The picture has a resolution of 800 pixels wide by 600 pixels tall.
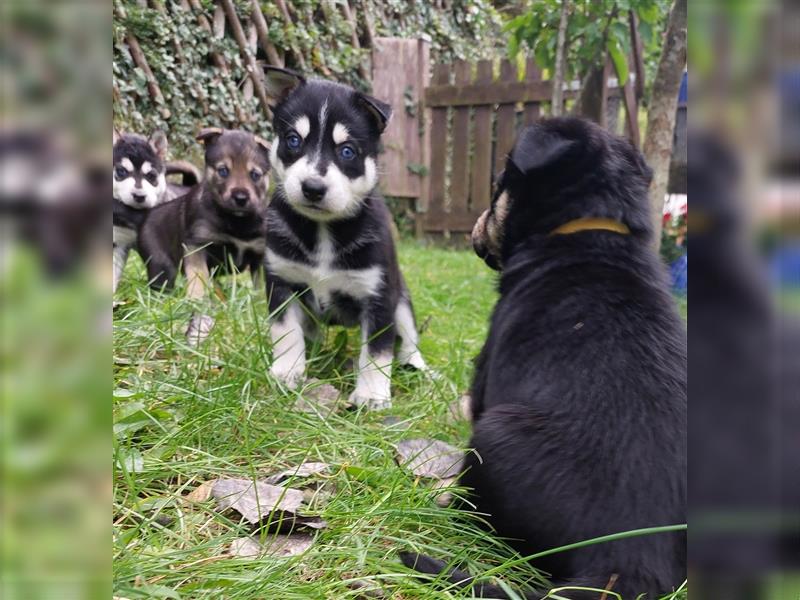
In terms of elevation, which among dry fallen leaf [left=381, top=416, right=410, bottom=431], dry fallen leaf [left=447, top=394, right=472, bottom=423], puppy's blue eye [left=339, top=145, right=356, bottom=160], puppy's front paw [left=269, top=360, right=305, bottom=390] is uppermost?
puppy's blue eye [left=339, top=145, right=356, bottom=160]

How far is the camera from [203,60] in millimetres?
6578

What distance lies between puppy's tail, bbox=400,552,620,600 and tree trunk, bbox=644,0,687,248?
250 centimetres

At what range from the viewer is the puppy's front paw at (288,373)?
259cm

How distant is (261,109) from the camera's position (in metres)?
7.02

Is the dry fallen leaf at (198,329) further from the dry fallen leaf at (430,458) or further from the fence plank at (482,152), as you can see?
the fence plank at (482,152)

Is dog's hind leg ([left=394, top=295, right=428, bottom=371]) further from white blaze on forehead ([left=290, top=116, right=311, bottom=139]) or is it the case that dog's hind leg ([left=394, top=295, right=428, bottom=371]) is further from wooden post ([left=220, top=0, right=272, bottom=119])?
wooden post ([left=220, top=0, right=272, bottom=119])

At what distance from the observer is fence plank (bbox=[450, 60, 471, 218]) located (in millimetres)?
9508

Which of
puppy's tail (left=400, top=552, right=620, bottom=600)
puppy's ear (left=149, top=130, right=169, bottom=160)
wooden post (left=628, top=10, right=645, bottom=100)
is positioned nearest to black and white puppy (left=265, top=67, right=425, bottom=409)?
puppy's tail (left=400, top=552, right=620, bottom=600)

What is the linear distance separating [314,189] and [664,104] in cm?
208

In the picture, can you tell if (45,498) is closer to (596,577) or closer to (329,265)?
(596,577)

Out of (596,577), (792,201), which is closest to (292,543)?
(596,577)

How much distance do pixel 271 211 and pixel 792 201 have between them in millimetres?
3109

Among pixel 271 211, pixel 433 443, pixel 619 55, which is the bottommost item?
pixel 433 443

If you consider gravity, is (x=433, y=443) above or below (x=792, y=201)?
below
